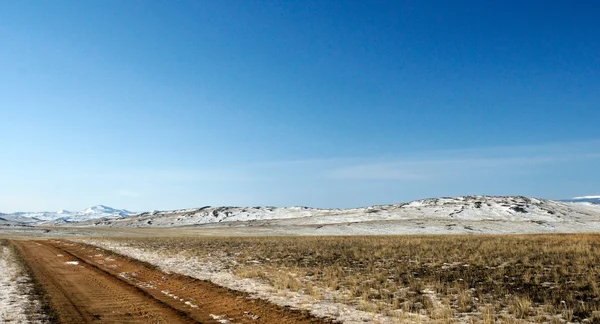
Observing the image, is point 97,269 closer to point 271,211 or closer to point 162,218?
point 271,211

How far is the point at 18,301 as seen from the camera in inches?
491

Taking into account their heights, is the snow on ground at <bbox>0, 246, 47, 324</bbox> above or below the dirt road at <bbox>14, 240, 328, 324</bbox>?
above

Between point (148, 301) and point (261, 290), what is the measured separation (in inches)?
157

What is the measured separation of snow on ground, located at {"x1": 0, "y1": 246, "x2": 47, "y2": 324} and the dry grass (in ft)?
25.5

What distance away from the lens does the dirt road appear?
1065cm

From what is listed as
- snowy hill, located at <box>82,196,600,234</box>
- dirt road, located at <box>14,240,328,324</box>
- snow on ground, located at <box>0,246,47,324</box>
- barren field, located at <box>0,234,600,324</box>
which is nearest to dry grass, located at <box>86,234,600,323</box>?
barren field, located at <box>0,234,600,324</box>

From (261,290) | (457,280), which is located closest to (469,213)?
(457,280)

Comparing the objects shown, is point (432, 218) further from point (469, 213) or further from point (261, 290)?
point (261, 290)

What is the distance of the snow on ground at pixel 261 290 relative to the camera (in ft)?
36.0

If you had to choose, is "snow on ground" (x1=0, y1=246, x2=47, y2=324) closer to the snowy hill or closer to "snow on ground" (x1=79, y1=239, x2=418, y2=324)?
"snow on ground" (x1=79, y1=239, x2=418, y2=324)

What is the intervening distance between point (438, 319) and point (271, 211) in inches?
5781

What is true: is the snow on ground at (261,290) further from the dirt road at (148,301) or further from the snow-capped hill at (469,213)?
the snow-capped hill at (469,213)

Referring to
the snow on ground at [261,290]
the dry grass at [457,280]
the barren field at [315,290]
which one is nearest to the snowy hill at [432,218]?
the dry grass at [457,280]

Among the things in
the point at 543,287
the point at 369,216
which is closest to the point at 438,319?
the point at 543,287
